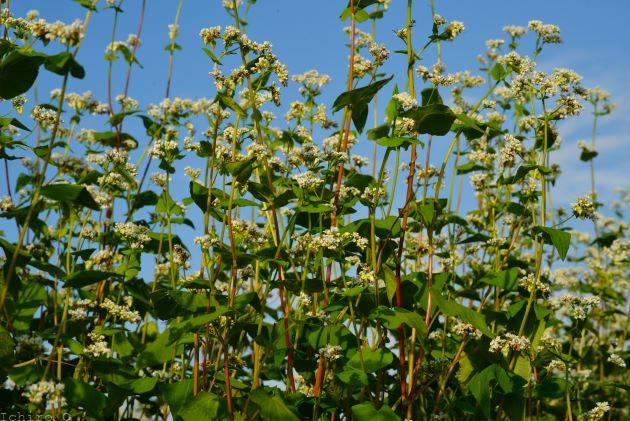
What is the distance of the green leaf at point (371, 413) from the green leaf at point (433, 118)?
1.89m

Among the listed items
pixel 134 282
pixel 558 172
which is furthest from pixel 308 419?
pixel 558 172

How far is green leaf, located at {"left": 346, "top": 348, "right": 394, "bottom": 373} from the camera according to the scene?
430cm

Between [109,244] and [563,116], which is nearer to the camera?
[563,116]

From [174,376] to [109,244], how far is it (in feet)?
5.03

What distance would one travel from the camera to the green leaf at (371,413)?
13.0 ft

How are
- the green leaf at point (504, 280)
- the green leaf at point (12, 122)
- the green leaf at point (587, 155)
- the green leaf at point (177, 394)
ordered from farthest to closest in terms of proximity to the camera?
the green leaf at point (587, 155) < the green leaf at point (504, 280) < the green leaf at point (12, 122) < the green leaf at point (177, 394)

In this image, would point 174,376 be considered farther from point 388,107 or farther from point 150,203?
point 388,107

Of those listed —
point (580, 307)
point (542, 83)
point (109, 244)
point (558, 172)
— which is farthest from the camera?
point (558, 172)

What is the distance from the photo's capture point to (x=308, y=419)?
15.1 ft

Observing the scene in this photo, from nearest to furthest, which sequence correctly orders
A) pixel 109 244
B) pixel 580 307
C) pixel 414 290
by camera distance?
pixel 414 290 < pixel 580 307 < pixel 109 244

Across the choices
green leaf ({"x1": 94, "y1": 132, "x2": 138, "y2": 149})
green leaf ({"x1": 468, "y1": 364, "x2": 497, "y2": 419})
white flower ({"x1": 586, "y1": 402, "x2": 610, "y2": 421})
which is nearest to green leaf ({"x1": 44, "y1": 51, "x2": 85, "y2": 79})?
green leaf ({"x1": 468, "y1": 364, "x2": 497, "y2": 419})

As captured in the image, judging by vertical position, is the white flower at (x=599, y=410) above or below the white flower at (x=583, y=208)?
below

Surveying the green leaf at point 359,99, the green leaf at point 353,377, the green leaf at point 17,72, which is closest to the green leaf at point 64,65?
the green leaf at point 17,72

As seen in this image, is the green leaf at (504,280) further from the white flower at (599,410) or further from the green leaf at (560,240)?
the white flower at (599,410)
